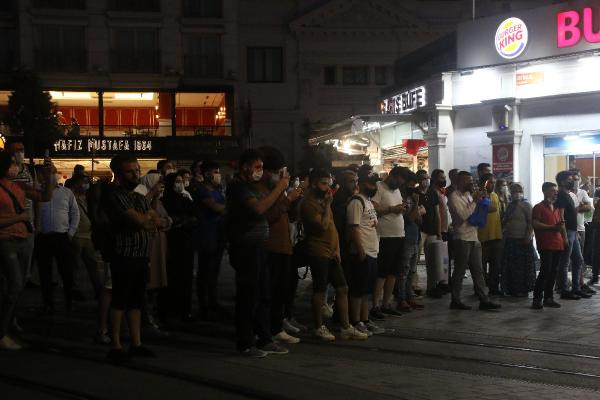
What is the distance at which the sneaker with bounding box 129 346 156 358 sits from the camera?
779 centimetres

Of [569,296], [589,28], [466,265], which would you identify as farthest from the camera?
[589,28]

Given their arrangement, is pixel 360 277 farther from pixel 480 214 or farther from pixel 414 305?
pixel 480 214

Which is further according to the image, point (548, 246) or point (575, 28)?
point (575, 28)

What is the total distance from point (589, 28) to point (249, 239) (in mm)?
10234

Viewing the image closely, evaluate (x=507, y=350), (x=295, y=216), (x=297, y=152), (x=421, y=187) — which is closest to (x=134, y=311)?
(x=295, y=216)

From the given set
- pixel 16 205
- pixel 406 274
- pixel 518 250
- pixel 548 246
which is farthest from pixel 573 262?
pixel 16 205

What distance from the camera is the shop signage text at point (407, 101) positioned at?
61.3 feet

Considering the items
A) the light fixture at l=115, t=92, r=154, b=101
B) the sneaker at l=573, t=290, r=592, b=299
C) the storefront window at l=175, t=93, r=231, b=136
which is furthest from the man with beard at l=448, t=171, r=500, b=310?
the light fixture at l=115, t=92, r=154, b=101

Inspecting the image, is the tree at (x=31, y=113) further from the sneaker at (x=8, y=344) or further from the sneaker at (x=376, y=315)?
the sneaker at (x=8, y=344)

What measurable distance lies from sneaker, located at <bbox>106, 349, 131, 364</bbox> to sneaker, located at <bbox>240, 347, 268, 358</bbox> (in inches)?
46.1

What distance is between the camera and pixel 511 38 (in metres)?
16.5

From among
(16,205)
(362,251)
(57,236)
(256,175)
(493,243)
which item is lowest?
(493,243)

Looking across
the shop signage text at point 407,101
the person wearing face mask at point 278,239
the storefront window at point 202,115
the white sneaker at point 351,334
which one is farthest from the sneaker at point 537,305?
the storefront window at point 202,115

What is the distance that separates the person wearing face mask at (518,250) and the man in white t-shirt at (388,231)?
107 inches
